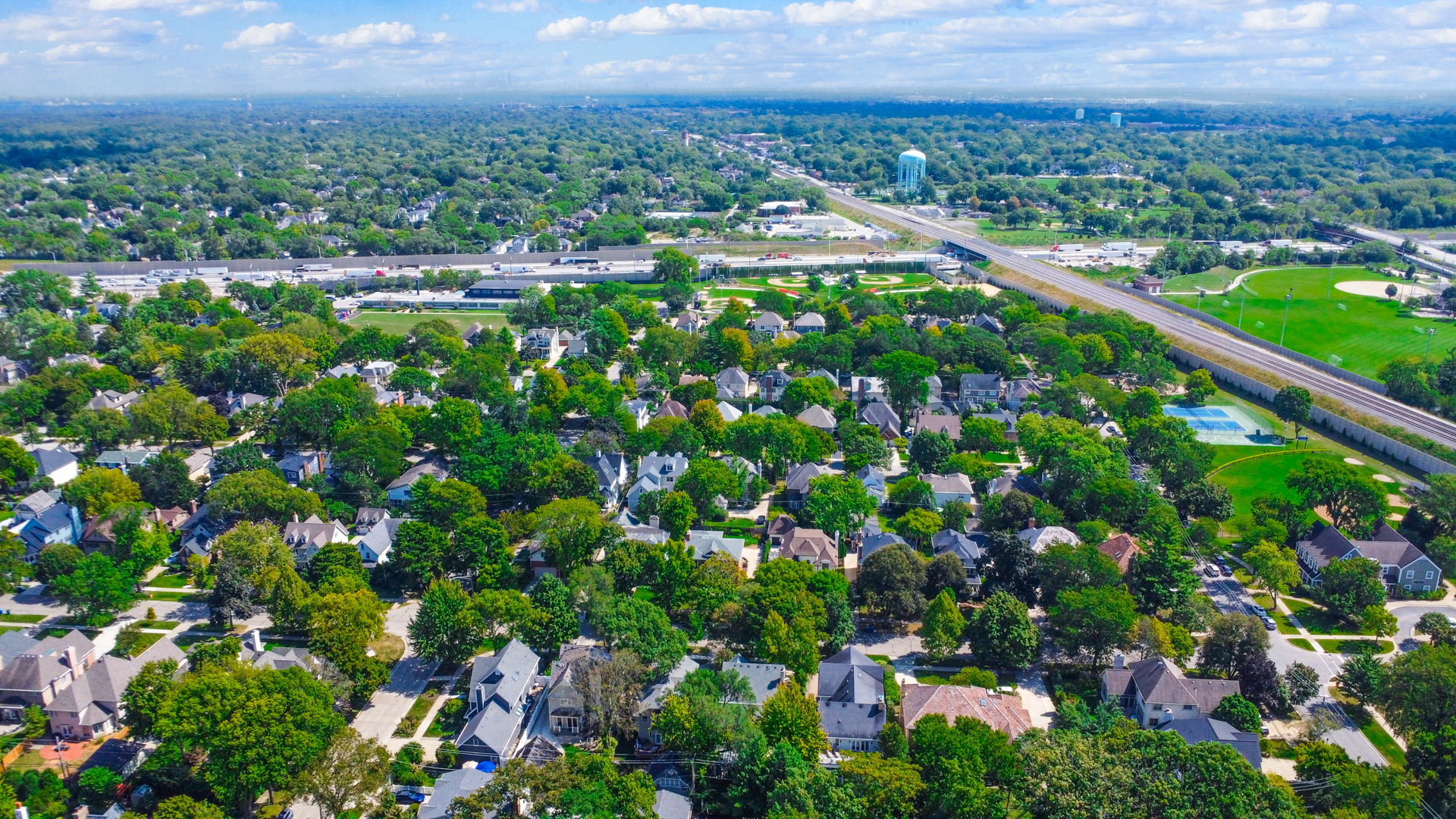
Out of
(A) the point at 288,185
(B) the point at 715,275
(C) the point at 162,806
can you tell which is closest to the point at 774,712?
(C) the point at 162,806

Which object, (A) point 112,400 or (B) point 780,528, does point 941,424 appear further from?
(A) point 112,400

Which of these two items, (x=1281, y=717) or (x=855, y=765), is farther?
(x=1281, y=717)

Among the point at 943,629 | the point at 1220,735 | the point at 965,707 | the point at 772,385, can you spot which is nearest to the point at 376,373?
the point at 772,385

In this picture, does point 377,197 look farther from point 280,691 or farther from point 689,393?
point 280,691

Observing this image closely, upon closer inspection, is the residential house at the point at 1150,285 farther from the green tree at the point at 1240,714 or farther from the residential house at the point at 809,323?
the green tree at the point at 1240,714

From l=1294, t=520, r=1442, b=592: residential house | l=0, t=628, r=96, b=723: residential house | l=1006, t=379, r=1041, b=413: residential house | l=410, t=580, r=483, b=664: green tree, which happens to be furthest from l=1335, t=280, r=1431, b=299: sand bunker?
l=0, t=628, r=96, b=723: residential house

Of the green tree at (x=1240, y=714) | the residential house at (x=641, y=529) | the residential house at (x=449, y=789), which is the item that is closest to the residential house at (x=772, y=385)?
the residential house at (x=641, y=529)

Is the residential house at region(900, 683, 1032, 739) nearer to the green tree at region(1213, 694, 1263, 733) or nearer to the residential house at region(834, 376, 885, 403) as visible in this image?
the green tree at region(1213, 694, 1263, 733)
